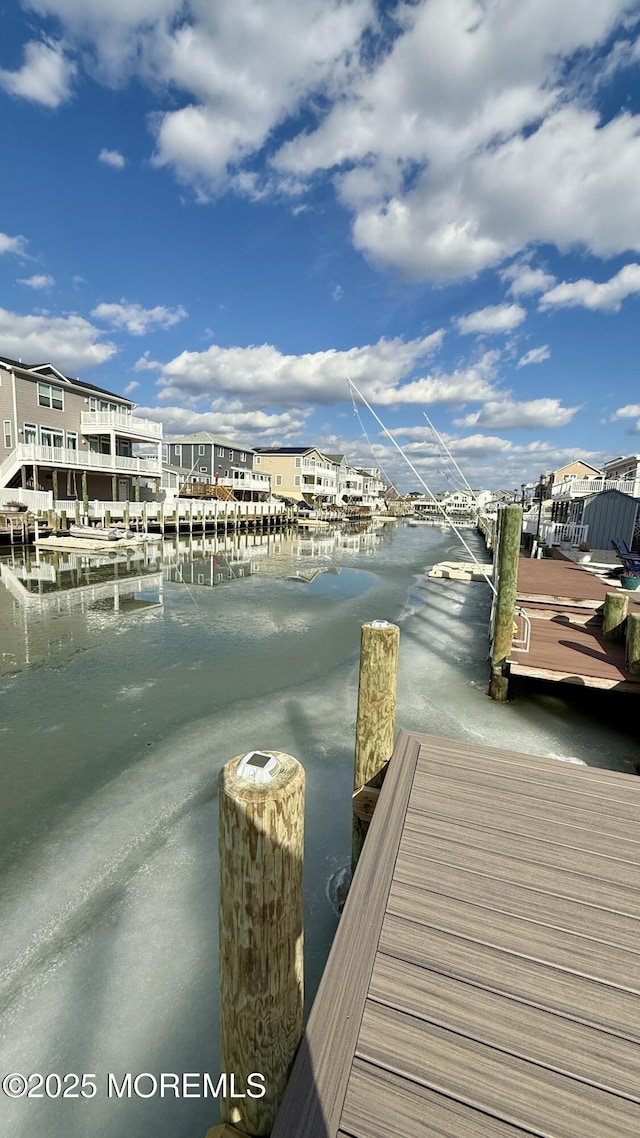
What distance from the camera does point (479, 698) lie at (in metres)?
8.95

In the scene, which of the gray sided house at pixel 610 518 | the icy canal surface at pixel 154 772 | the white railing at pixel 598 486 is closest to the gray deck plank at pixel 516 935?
the icy canal surface at pixel 154 772

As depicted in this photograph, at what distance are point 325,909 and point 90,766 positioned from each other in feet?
13.4

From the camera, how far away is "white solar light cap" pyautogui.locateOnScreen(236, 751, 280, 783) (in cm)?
207

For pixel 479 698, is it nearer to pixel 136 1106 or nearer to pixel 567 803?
pixel 567 803

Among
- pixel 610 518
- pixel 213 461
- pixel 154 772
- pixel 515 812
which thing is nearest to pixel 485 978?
pixel 515 812

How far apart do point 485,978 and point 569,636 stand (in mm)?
8868

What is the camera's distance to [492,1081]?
79.4 inches

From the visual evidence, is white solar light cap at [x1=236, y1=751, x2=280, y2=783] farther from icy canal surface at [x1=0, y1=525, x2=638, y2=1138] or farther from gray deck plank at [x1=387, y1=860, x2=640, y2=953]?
icy canal surface at [x1=0, y1=525, x2=638, y2=1138]

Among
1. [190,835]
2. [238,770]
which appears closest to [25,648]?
[190,835]

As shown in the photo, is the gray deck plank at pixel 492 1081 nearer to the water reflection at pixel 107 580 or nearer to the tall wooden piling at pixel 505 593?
the tall wooden piling at pixel 505 593

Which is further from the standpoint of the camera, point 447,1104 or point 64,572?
point 64,572

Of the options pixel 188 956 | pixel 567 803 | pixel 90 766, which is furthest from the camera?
pixel 90 766

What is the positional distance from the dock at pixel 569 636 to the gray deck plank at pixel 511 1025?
621 cm

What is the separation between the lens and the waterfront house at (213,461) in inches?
2414
